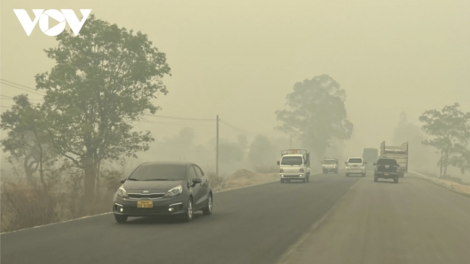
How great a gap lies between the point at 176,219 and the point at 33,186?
16.0 feet

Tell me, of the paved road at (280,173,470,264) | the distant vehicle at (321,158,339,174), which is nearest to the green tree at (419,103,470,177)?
the distant vehicle at (321,158,339,174)

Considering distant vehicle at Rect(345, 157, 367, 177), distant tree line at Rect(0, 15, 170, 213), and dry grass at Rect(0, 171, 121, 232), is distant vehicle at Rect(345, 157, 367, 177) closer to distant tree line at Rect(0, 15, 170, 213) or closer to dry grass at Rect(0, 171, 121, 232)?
distant tree line at Rect(0, 15, 170, 213)

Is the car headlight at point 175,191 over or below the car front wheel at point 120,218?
over

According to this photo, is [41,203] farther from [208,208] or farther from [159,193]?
[208,208]

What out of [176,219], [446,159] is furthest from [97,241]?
[446,159]

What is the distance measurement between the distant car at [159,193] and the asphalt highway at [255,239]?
0.39 metres

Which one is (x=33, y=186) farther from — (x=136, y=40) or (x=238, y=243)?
(x=136, y=40)

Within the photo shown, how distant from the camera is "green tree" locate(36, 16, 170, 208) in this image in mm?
45406

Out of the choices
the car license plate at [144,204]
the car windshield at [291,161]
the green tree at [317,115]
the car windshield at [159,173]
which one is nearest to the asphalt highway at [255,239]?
the car license plate at [144,204]

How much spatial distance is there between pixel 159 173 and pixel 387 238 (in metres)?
6.58

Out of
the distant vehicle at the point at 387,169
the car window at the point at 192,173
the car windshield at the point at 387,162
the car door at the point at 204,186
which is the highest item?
the car window at the point at 192,173

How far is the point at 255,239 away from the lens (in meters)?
12.9

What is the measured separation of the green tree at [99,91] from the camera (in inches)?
1788

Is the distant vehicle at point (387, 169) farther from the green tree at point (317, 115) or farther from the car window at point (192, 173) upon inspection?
the green tree at point (317, 115)
